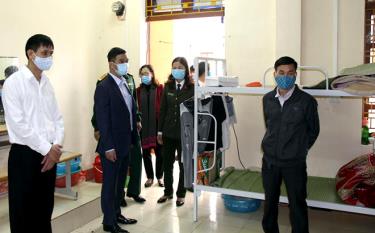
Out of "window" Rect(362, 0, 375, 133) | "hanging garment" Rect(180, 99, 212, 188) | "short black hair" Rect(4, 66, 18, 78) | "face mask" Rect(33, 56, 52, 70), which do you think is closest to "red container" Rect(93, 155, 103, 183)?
"hanging garment" Rect(180, 99, 212, 188)

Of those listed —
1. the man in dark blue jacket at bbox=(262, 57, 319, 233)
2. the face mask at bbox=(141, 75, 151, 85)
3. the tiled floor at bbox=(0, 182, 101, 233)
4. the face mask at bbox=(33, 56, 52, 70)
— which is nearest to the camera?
the face mask at bbox=(33, 56, 52, 70)

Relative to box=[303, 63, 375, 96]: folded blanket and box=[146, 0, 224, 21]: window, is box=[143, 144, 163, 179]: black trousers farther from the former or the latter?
box=[303, 63, 375, 96]: folded blanket

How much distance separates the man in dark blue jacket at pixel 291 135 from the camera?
2.70 m

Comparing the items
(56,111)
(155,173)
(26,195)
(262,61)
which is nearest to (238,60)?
(262,61)

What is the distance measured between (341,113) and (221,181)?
4.61 feet

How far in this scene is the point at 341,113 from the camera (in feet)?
12.6

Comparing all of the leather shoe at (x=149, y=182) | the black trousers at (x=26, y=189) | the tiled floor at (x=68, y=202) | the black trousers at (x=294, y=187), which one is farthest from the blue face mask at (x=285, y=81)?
the leather shoe at (x=149, y=182)

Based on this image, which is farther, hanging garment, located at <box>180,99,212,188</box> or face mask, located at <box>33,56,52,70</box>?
hanging garment, located at <box>180,99,212,188</box>

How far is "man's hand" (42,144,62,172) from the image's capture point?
236 centimetres

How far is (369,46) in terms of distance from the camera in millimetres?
3752

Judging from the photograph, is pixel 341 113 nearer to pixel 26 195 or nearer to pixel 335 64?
pixel 335 64

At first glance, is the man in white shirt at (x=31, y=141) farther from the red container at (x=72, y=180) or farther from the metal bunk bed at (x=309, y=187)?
the red container at (x=72, y=180)

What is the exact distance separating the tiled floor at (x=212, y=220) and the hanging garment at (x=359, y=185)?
48cm

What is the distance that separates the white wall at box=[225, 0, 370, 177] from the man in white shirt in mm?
2368
